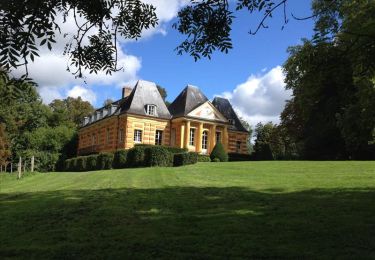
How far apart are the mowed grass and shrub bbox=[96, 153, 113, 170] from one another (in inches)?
682

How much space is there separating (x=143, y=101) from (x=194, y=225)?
36482 mm

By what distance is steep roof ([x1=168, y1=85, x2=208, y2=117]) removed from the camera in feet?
149

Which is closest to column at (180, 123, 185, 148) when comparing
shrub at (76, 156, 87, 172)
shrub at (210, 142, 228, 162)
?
shrub at (210, 142, 228, 162)

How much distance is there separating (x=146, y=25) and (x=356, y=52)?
3146mm

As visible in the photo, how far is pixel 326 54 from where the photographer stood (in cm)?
742

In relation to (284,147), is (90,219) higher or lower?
lower

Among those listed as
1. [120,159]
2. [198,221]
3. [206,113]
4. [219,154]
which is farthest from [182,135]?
[198,221]

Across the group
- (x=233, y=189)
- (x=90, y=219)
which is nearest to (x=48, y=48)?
(x=90, y=219)

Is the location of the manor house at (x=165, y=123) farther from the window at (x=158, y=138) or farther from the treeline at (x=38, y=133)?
the treeline at (x=38, y=133)

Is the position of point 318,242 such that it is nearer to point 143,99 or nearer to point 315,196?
point 315,196

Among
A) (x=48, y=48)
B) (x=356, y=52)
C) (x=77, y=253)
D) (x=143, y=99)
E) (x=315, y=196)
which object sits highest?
(x=143, y=99)

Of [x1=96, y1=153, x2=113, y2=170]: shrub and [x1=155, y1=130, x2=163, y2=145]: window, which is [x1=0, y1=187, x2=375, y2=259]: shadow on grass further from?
[x1=155, y1=130, x2=163, y2=145]: window

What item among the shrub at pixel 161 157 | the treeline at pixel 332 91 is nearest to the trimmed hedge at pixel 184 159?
the shrub at pixel 161 157

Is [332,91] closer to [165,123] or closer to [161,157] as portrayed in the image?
[165,123]
